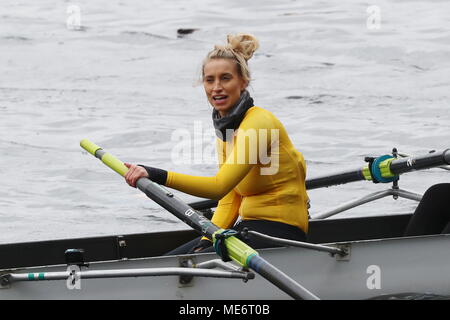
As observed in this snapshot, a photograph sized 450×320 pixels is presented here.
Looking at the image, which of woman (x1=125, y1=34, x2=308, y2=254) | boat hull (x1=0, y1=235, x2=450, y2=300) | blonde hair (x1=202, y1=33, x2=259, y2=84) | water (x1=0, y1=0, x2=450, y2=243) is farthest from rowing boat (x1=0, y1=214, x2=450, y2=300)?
water (x1=0, y1=0, x2=450, y2=243)

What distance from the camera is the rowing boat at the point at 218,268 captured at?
6.33 m

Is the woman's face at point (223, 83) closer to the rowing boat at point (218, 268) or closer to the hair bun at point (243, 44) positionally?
the hair bun at point (243, 44)

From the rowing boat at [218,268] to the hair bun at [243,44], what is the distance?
3.27ft

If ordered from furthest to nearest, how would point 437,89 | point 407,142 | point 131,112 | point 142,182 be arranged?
point 437,89 < point 131,112 < point 407,142 < point 142,182

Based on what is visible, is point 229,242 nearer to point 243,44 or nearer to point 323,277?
point 323,277

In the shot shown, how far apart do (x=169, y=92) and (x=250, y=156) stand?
13.6m

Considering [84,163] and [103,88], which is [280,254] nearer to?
[84,163]

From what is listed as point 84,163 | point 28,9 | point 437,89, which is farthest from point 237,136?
point 28,9

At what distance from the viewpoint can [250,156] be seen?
6.60 meters

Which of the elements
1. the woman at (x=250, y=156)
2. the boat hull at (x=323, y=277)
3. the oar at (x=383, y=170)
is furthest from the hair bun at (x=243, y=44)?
the oar at (x=383, y=170)

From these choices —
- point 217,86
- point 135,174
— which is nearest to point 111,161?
point 135,174

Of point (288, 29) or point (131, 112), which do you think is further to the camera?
point (288, 29)

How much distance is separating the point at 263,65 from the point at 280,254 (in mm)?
15565

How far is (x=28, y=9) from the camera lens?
27.5m
